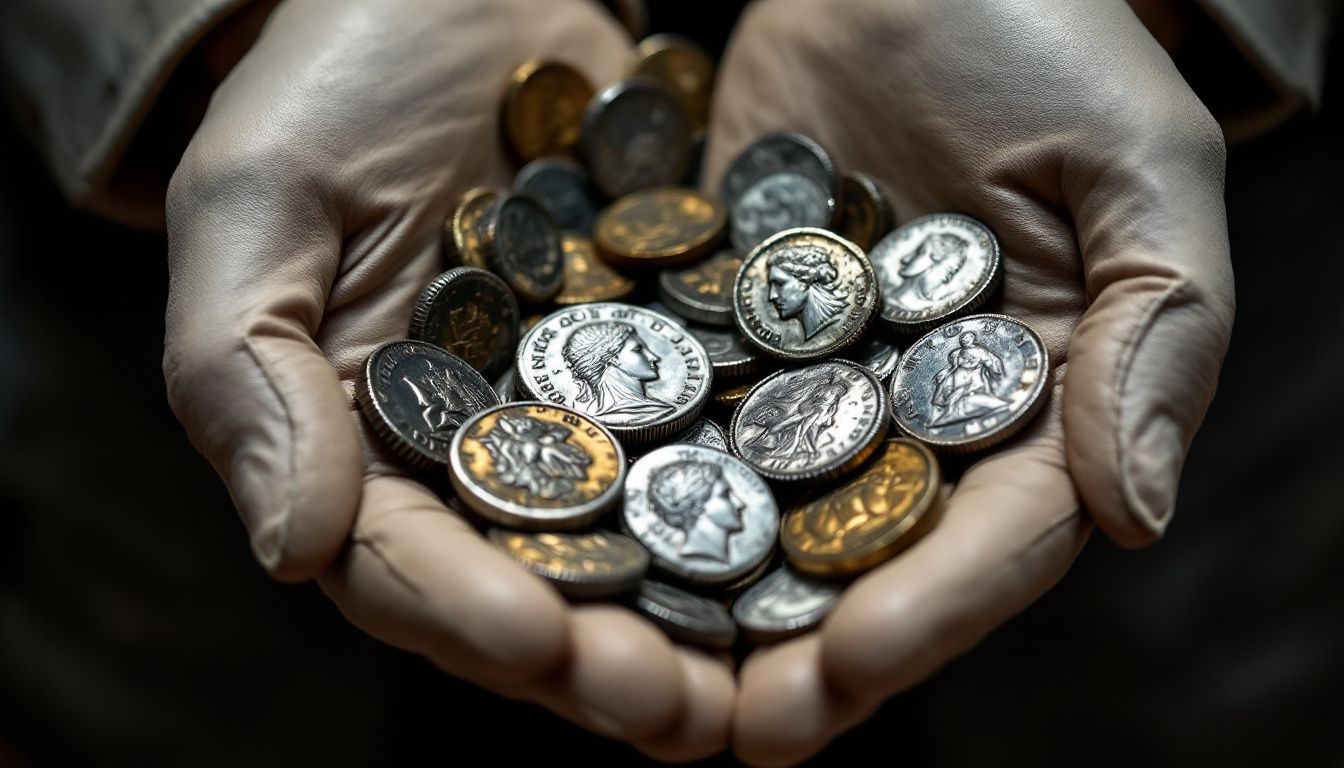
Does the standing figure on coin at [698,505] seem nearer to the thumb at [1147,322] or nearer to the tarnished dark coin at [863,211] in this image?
the thumb at [1147,322]

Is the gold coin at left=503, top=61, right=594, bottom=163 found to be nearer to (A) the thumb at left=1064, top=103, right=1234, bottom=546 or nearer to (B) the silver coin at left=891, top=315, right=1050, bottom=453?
(B) the silver coin at left=891, top=315, right=1050, bottom=453

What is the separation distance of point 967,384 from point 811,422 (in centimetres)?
35

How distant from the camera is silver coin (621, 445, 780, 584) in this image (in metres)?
2.12

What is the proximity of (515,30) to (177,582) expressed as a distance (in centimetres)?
216

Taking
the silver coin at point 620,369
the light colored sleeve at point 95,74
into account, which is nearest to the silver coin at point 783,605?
the silver coin at point 620,369

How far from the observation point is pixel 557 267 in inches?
112

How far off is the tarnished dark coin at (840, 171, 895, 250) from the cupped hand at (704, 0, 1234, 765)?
0.28ft

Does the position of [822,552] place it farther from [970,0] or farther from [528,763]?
[970,0]

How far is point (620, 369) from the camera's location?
98.6 inches

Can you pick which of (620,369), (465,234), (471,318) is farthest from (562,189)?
(620,369)

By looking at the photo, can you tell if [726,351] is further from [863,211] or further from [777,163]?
[777,163]

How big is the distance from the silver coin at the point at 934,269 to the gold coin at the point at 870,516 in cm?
41

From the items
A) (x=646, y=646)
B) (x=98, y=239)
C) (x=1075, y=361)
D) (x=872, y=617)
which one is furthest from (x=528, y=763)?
(x=98, y=239)

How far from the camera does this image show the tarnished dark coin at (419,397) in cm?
212
